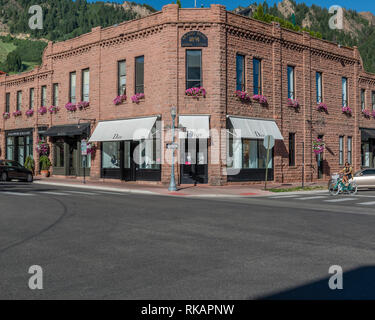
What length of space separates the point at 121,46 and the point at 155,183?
9221mm

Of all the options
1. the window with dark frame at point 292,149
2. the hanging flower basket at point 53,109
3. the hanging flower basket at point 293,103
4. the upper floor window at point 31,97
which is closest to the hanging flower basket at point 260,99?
the hanging flower basket at point 293,103

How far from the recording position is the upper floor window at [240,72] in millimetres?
25500

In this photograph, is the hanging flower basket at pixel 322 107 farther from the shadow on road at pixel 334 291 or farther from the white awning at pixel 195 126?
the shadow on road at pixel 334 291

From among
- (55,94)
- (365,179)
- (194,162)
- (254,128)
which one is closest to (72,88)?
(55,94)

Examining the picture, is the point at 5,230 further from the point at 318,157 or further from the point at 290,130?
the point at 318,157

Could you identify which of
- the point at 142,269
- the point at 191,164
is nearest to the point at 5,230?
the point at 142,269

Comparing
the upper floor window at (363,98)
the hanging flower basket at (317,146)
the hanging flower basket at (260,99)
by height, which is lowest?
the hanging flower basket at (317,146)

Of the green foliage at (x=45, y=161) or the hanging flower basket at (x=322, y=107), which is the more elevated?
the hanging flower basket at (x=322, y=107)

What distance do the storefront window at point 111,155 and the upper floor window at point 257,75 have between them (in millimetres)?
9578

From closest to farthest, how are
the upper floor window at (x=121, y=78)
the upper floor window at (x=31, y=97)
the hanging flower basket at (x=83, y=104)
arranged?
the upper floor window at (x=121, y=78) < the hanging flower basket at (x=83, y=104) < the upper floor window at (x=31, y=97)

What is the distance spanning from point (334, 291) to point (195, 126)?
19818 millimetres

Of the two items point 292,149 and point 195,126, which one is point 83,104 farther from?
point 292,149

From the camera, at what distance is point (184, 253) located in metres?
6.50

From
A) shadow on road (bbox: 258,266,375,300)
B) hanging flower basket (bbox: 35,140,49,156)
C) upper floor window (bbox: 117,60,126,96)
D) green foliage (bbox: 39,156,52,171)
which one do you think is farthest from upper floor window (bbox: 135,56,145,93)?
shadow on road (bbox: 258,266,375,300)
